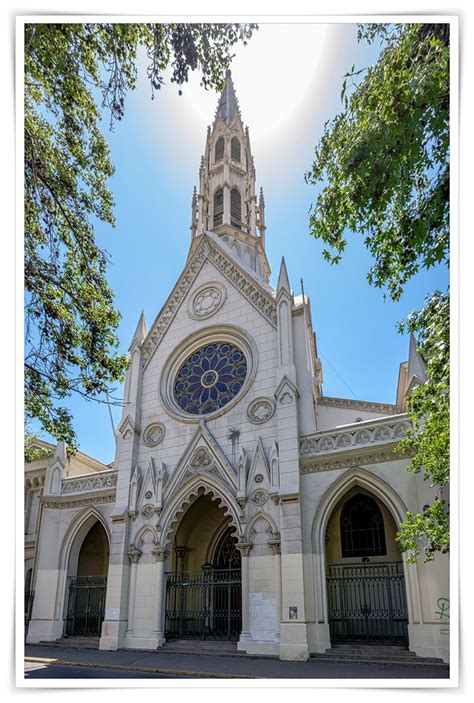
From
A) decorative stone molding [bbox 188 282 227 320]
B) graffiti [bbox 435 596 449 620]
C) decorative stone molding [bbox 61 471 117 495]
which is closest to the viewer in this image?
graffiti [bbox 435 596 449 620]

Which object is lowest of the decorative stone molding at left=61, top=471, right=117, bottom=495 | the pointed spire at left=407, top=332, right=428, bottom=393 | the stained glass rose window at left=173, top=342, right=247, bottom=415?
the decorative stone molding at left=61, top=471, right=117, bottom=495

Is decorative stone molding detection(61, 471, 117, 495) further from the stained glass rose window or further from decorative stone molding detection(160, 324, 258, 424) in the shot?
the stained glass rose window

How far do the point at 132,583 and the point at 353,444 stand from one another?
29.0ft

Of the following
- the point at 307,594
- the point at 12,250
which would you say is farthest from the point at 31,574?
the point at 12,250

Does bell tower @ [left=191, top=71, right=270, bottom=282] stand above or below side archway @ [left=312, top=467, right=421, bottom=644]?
above

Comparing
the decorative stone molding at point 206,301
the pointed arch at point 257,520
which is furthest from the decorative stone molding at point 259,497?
the decorative stone molding at point 206,301

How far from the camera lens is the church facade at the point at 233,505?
14656 mm

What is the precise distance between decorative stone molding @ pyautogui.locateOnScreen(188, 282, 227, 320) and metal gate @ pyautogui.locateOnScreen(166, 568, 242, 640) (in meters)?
9.71

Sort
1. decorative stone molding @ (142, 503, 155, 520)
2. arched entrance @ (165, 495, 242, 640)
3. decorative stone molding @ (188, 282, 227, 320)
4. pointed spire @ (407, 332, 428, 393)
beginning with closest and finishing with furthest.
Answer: pointed spire @ (407, 332, 428, 393)
arched entrance @ (165, 495, 242, 640)
decorative stone molding @ (142, 503, 155, 520)
decorative stone molding @ (188, 282, 227, 320)

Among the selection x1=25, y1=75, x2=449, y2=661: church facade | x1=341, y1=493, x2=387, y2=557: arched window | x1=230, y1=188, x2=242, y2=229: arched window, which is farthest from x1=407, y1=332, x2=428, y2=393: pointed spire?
x1=230, y1=188, x2=242, y2=229: arched window

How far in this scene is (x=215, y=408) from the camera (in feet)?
62.8

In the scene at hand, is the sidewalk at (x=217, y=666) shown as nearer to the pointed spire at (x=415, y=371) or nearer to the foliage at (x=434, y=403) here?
the foliage at (x=434, y=403)

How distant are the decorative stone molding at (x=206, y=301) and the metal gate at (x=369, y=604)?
10.6 m

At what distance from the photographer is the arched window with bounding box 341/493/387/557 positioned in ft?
55.5
